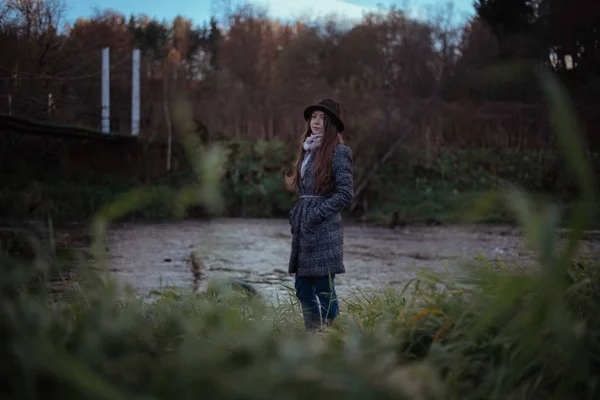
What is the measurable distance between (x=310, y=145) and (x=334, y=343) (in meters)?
1.95

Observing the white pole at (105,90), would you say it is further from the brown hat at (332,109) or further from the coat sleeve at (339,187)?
the coat sleeve at (339,187)

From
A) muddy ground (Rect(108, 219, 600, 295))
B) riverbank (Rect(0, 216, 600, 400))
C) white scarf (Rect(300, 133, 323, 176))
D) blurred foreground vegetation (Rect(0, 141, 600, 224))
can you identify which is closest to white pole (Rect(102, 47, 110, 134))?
blurred foreground vegetation (Rect(0, 141, 600, 224))

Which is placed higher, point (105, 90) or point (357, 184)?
point (105, 90)

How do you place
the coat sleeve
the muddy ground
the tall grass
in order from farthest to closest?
the muddy ground
the coat sleeve
the tall grass

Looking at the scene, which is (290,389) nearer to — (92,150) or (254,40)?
(92,150)

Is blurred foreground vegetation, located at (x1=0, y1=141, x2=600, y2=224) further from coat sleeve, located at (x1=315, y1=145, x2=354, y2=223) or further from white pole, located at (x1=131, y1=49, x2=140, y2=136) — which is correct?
coat sleeve, located at (x1=315, y1=145, x2=354, y2=223)

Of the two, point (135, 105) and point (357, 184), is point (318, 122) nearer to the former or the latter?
point (357, 184)

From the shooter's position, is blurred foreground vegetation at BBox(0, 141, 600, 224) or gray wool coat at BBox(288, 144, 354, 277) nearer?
gray wool coat at BBox(288, 144, 354, 277)


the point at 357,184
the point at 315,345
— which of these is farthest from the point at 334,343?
the point at 357,184

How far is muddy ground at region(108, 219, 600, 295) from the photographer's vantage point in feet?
27.5

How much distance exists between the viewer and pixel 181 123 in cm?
160

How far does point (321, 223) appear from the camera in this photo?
456 centimetres

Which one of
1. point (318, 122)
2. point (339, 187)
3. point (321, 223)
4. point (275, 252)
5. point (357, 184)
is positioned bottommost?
point (275, 252)

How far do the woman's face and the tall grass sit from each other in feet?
6.23
